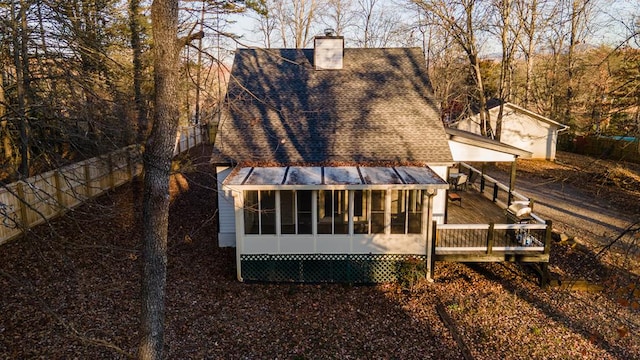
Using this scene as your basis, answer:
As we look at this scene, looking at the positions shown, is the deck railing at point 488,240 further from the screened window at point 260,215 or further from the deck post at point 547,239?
the screened window at point 260,215

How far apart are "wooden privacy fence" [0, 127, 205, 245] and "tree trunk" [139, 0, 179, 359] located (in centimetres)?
132

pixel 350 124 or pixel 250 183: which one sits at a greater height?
pixel 350 124

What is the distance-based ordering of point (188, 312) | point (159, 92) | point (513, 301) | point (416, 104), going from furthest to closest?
1. point (416, 104)
2. point (513, 301)
3. point (188, 312)
4. point (159, 92)

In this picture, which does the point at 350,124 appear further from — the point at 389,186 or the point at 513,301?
the point at 513,301

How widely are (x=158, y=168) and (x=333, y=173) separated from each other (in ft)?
20.7

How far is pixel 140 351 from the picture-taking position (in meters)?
5.09

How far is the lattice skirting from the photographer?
1051cm

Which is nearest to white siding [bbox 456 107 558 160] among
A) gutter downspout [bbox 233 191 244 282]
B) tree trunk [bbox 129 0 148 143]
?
tree trunk [bbox 129 0 148 143]

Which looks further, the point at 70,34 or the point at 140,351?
the point at 70,34

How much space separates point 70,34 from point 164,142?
2726 millimetres

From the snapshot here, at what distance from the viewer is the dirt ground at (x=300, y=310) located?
7.73m

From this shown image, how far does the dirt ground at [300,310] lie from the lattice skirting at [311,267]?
25 cm

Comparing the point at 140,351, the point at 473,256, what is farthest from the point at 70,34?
the point at 473,256

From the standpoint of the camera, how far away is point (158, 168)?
4.92 m
